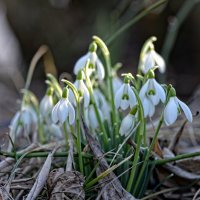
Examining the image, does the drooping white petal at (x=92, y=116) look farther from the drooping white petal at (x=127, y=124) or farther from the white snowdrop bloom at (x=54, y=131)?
the white snowdrop bloom at (x=54, y=131)

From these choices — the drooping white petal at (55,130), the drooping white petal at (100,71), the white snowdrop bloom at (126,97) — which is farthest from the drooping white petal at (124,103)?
the drooping white petal at (55,130)

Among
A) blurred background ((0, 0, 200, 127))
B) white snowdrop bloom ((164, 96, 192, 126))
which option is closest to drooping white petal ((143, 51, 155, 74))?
white snowdrop bloom ((164, 96, 192, 126))

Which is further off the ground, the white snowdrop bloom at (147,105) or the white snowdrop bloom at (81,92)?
the white snowdrop bloom at (81,92)

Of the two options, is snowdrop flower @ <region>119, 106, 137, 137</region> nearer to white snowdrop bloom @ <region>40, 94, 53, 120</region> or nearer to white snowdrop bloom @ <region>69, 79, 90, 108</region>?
white snowdrop bloom @ <region>69, 79, 90, 108</region>

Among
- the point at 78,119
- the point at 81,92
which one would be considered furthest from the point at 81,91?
the point at 78,119

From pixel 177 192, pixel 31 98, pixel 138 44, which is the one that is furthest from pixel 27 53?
pixel 177 192

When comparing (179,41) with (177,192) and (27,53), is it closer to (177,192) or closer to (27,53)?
(27,53)
